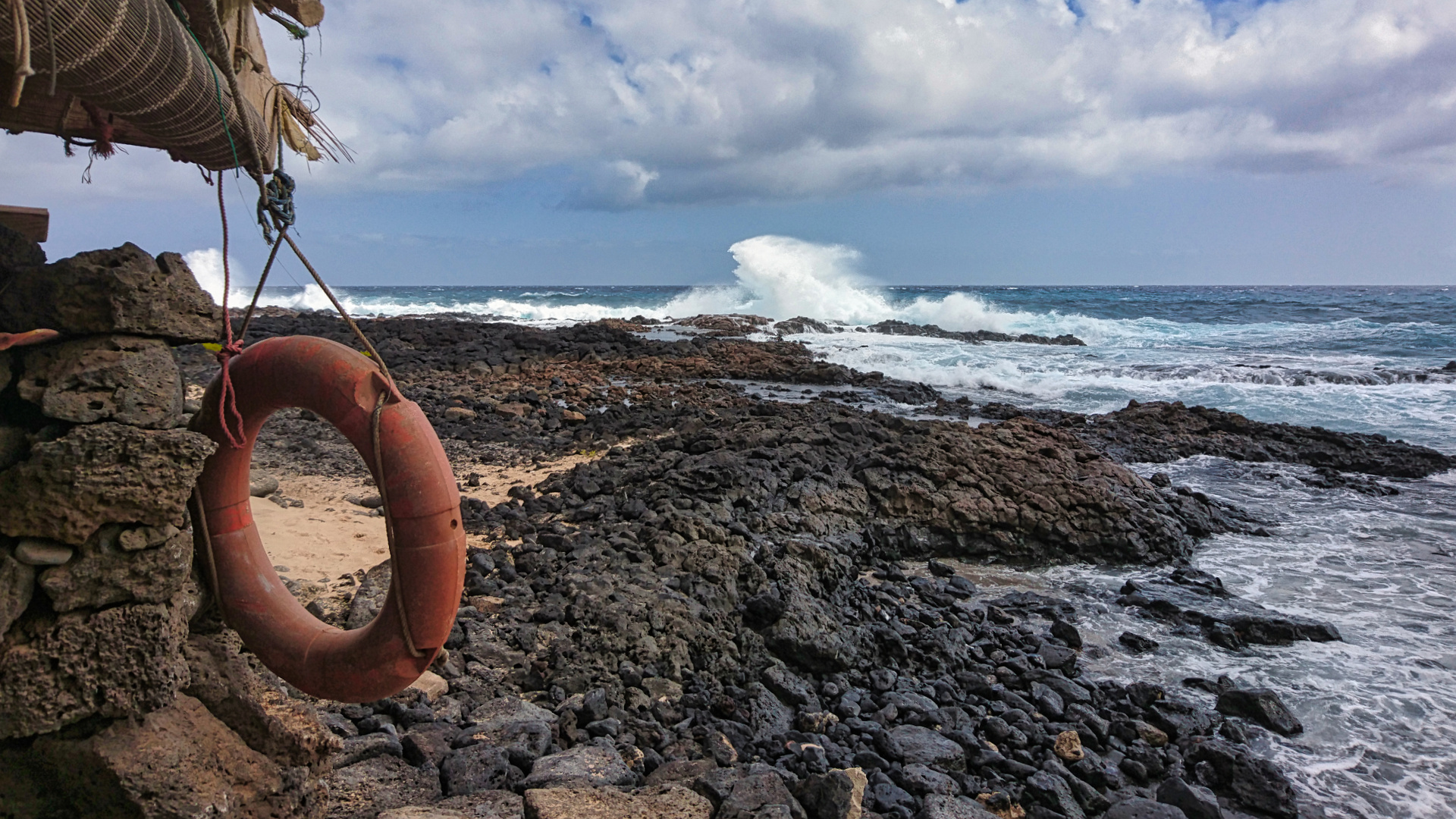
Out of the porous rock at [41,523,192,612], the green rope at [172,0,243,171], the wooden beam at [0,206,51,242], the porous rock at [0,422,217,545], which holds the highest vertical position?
the green rope at [172,0,243,171]

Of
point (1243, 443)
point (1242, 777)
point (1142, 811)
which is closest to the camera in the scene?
point (1142, 811)

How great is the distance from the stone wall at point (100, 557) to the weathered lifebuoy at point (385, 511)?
191 millimetres

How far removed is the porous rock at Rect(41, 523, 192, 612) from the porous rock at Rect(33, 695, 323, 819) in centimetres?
38

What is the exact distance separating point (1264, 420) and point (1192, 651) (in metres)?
11.4

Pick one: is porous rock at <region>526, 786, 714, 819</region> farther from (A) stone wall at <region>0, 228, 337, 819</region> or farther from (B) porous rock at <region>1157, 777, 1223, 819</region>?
(B) porous rock at <region>1157, 777, 1223, 819</region>

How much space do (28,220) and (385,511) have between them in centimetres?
194

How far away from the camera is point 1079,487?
27.2 feet

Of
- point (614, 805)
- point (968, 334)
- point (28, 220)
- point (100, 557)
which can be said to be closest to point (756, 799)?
point (614, 805)

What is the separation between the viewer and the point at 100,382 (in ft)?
7.77

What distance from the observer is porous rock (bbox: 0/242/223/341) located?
7.91ft

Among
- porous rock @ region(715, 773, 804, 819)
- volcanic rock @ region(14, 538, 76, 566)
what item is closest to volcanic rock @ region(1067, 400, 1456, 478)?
porous rock @ region(715, 773, 804, 819)

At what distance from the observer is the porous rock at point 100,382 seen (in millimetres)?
2336

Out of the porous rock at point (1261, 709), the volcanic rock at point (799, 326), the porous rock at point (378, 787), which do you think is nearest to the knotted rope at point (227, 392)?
the porous rock at point (378, 787)

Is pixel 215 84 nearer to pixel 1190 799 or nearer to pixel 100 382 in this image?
pixel 100 382
